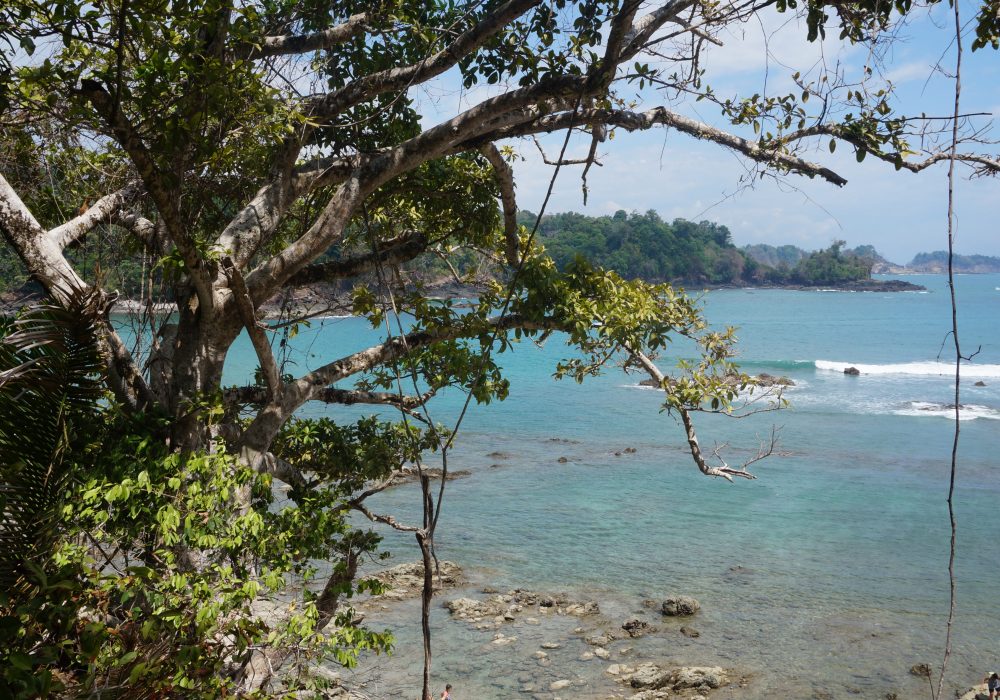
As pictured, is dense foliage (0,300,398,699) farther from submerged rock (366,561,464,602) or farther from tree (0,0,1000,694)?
submerged rock (366,561,464,602)

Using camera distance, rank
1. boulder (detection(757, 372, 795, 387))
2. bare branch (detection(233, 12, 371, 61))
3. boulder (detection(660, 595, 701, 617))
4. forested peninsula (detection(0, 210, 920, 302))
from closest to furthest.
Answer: boulder (detection(757, 372, 795, 387)), bare branch (detection(233, 12, 371, 61)), boulder (detection(660, 595, 701, 617)), forested peninsula (detection(0, 210, 920, 302))

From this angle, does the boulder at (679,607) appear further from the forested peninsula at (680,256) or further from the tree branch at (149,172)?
the forested peninsula at (680,256)

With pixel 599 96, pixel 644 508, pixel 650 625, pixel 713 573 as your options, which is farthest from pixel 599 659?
pixel 599 96

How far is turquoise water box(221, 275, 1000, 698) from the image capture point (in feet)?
37.3

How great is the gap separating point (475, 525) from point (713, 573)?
4.85m

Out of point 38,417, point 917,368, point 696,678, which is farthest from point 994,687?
point 917,368

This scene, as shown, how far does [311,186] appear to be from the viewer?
535 cm

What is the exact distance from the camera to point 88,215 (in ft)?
16.3

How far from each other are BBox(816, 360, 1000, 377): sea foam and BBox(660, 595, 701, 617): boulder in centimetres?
3095

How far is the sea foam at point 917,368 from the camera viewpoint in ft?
129

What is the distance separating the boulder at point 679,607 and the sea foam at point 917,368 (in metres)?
30.9

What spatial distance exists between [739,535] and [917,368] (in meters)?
29.2

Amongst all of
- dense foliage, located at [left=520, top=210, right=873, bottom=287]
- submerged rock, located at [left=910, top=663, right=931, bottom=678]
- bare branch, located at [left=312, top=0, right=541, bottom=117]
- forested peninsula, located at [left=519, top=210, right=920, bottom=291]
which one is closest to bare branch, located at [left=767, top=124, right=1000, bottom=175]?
bare branch, located at [left=312, top=0, right=541, bottom=117]

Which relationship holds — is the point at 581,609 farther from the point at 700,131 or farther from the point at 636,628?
the point at 700,131
